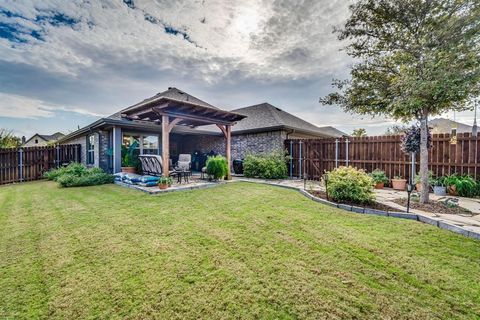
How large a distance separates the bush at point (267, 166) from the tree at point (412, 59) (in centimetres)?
471

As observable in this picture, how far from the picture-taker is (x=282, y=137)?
11375 mm

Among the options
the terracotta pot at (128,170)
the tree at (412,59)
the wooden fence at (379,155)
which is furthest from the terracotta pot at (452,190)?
the terracotta pot at (128,170)

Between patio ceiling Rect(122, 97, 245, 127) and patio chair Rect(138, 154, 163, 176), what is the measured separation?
67.6 inches

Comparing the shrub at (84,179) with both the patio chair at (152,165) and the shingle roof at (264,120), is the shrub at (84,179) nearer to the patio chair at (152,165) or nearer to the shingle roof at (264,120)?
the patio chair at (152,165)

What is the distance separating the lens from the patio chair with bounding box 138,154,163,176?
8383mm

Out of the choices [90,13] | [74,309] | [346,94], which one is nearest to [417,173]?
[346,94]

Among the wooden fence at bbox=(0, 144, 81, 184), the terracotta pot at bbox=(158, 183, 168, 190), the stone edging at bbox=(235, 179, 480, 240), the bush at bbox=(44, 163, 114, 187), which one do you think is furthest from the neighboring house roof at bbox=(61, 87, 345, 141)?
the stone edging at bbox=(235, 179, 480, 240)

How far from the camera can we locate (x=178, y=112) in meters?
8.18

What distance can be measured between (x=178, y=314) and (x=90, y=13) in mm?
9281

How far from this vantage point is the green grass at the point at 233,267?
1.86 meters

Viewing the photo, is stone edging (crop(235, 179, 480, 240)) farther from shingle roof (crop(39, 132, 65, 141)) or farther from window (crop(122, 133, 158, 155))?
shingle roof (crop(39, 132, 65, 141))

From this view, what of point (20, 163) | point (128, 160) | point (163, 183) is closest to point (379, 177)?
point (163, 183)

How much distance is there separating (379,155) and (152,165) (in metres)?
9.36

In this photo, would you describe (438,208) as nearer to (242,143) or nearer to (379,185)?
(379,185)
